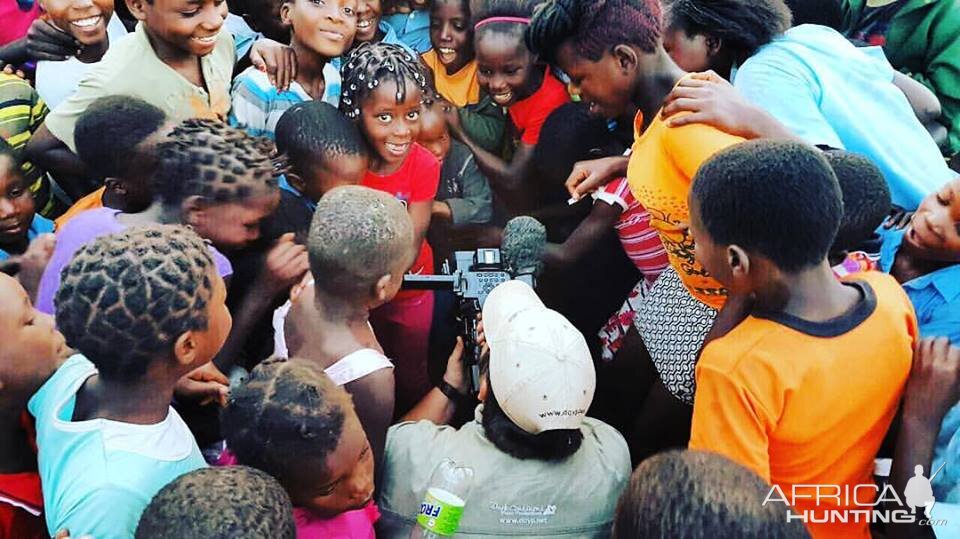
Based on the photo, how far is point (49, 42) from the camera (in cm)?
270

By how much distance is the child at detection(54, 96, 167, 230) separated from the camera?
2143 millimetres

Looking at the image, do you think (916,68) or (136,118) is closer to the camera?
(136,118)

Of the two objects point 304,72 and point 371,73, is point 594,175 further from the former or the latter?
point 304,72

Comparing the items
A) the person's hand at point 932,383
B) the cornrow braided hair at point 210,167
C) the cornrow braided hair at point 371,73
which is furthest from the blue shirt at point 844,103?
the cornrow braided hair at point 210,167

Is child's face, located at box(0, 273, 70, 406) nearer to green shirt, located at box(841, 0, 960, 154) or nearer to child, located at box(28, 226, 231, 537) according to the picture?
child, located at box(28, 226, 231, 537)

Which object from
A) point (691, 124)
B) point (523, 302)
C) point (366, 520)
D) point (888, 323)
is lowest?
point (366, 520)

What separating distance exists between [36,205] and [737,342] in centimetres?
212

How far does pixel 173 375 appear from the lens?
157cm

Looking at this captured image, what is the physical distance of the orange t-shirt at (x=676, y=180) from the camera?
1879mm

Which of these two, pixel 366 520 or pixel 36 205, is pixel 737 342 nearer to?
pixel 366 520

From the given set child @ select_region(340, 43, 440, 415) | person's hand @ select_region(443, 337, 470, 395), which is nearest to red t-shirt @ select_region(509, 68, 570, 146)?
child @ select_region(340, 43, 440, 415)

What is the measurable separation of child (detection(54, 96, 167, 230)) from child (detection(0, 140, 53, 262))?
0.21m

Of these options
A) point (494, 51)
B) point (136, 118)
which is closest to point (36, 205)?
point (136, 118)

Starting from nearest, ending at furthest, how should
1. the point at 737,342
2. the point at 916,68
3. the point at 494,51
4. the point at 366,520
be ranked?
the point at 737,342 < the point at 366,520 < the point at 494,51 < the point at 916,68
